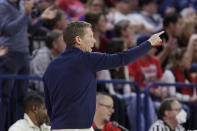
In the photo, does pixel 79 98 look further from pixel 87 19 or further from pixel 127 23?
pixel 127 23

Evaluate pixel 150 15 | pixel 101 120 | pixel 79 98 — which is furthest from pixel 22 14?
pixel 150 15

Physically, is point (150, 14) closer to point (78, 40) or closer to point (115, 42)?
point (115, 42)

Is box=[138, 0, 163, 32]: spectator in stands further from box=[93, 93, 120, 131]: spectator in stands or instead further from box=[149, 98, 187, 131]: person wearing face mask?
box=[93, 93, 120, 131]: spectator in stands

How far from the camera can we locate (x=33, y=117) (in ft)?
22.2

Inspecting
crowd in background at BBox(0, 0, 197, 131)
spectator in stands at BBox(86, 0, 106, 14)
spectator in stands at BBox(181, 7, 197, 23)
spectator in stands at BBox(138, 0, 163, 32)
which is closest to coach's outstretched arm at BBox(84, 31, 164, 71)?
crowd in background at BBox(0, 0, 197, 131)

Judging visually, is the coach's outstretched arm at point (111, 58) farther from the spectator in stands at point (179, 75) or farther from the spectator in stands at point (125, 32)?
the spectator in stands at point (125, 32)

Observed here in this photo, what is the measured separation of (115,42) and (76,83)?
3843mm

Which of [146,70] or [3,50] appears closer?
[3,50]

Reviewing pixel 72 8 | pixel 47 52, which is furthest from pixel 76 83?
pixel 72 8

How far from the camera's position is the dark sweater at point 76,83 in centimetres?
486

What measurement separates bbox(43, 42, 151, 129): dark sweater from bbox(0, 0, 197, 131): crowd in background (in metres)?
2.41

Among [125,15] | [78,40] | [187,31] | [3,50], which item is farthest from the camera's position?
[125,15]

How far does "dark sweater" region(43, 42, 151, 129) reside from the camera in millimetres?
4863

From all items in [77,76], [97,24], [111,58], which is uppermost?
[97,24]
